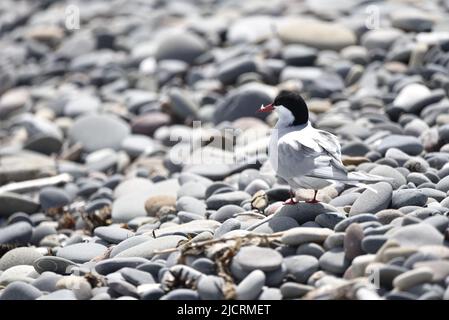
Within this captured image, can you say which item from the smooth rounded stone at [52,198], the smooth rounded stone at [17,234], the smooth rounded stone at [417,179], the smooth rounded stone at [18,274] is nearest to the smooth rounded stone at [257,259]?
the smooth rounded stone at [18,274]

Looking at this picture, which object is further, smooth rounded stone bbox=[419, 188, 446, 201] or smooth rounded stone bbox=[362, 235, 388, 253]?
smooth rounded stone bbox=[419, 188, 446, 201]

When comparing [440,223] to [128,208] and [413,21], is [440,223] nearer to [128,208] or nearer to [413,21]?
[128,208]

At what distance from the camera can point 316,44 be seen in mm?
9656

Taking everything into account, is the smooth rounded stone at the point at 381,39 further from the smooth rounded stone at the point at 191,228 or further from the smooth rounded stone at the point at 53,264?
the smooth rounded stone at the point at 53,264

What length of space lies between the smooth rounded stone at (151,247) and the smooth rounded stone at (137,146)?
342 cm

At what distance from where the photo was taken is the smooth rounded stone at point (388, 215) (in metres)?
4.62

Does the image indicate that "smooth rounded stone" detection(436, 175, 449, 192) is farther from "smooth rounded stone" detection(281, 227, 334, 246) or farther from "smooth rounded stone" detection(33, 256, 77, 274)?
"smooth rounded stone" detection(33, 256, 77, 274)

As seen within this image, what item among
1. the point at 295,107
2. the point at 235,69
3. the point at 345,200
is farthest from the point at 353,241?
the point at 235,69

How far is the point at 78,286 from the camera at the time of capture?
4379mm

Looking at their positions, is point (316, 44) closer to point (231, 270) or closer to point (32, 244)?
point (32, 244)

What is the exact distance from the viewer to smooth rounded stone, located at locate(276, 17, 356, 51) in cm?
962

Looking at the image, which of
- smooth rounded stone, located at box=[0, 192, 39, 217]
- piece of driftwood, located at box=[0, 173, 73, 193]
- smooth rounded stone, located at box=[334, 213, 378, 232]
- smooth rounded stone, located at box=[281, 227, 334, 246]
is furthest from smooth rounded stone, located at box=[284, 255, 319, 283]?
piece of driftwood, located at box=[0, 173, 73, 193]

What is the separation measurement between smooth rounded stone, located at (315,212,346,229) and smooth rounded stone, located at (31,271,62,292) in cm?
152

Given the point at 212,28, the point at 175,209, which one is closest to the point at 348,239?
the point at 175,209
